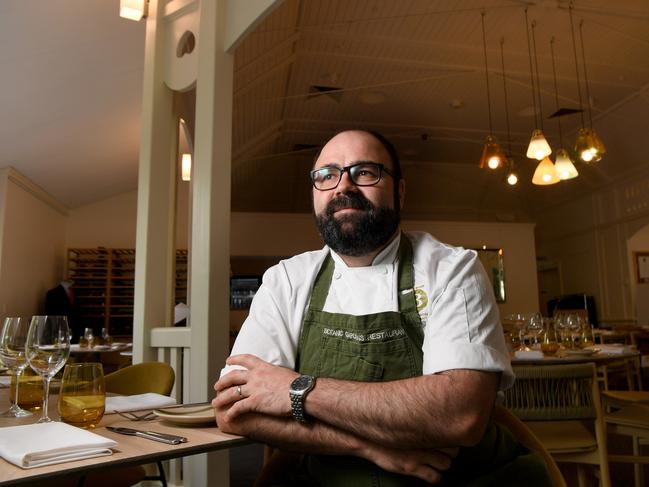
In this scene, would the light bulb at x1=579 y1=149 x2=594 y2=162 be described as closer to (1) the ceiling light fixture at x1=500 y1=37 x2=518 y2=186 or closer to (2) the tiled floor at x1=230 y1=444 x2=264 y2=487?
(1) the ceiling light fixture at x1=500 y1=37 x2=518 y2=186

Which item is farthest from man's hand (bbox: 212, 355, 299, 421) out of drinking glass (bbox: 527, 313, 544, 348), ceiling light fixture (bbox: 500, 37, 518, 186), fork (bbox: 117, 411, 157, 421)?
→ ceiling light fixture (bbox: 500, 37, 518, 186)

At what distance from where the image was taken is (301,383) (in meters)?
1.27

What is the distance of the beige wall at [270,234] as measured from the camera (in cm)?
1127

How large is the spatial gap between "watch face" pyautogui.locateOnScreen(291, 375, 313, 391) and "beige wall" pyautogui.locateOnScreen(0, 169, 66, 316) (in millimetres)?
8013

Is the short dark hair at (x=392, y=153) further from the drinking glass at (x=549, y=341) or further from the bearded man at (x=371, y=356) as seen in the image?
the drinking glass at (x=549, y=341)

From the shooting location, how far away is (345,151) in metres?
1.65

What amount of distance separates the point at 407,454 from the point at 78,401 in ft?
2.77

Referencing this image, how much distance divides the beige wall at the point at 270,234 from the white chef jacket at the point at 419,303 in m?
9.68

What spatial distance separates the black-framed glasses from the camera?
5.33ft

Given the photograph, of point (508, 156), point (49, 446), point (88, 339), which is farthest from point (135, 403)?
point (508, 156)

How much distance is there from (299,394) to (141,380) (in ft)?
4.92

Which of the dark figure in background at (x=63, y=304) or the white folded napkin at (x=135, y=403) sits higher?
the dark figure in background at (x=63, y=304)

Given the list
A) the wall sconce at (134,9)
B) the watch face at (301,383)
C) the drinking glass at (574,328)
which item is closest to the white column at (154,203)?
the wall sconce at (134,9)

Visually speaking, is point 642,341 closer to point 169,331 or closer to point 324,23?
point 324,23
